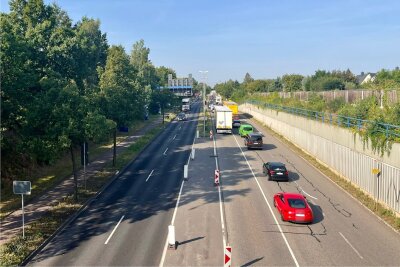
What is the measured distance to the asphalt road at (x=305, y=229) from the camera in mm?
16391

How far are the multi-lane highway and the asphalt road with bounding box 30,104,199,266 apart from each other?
5 centimetres

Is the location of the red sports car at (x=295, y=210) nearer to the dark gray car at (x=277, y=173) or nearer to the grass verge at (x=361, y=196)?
the grass verge at (x=361, y=196)

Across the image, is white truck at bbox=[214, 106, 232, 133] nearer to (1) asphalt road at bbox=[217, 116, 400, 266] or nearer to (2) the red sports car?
(1) asphalt road at bbox=[217, 116, 400, 266]

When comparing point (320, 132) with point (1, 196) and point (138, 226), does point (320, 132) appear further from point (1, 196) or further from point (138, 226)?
point (1, 196)

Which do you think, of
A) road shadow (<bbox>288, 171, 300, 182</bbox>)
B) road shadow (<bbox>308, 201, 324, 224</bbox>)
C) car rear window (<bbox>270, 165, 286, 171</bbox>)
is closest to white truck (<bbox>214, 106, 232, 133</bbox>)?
road shadow (<bbox>288, 171, 300, 182</bbox>)

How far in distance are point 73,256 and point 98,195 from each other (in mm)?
10321

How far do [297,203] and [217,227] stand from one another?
4.54 m

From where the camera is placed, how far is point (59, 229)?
2008cm

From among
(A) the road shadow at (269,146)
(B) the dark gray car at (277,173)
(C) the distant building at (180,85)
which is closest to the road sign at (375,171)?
(B) the dark gray car at (277,173)

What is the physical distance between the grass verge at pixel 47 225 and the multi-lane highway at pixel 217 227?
25.8 inches

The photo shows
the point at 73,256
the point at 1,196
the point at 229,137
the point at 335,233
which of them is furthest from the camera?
the point at 229,137

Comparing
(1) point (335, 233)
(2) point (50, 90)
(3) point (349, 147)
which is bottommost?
(1) point (335, 233)

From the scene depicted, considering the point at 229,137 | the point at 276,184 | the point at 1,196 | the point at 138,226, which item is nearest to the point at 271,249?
the point at 138,226

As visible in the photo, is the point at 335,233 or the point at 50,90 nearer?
the point at 335,233
